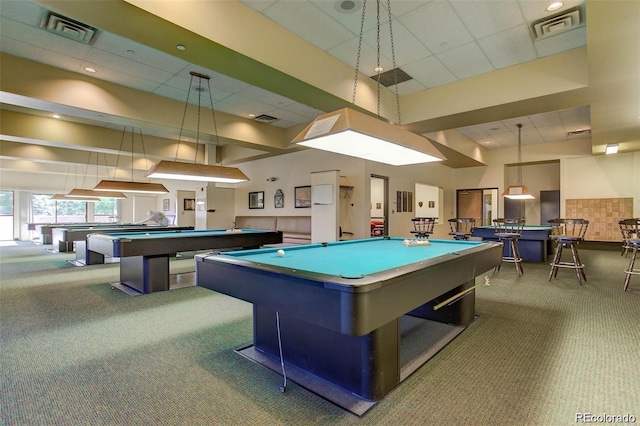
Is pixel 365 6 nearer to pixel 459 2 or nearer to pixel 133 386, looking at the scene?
pixel 459 2

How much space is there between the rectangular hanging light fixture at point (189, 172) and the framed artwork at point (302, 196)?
299 cm

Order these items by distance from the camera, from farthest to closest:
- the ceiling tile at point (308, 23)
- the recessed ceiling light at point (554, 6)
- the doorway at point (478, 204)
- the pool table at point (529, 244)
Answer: the doorway at point (478, 204) < the pool table at point (529, 244) < the ceiling tile at point (308, 23) < the recessed ceiling light at point (554, 6)

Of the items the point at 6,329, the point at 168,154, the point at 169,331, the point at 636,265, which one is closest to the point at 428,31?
the point at 169,331

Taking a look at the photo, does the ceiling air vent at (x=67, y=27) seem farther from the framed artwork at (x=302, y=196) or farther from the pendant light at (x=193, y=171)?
the framed artwork at (x=302, y=196)

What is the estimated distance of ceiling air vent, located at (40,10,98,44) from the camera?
12.0 ft

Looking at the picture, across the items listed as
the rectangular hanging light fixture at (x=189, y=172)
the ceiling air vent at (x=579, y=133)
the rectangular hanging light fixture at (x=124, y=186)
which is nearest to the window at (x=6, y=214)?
the rectangular hanging light fixture at (x=124, y=186)

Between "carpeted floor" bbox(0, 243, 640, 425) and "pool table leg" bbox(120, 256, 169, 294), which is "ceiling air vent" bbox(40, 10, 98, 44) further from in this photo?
"carpeted floor" bbox(0, 243, 640, 425)

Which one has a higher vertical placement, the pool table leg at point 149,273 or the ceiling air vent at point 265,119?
the ceiling air vent at point 265,119

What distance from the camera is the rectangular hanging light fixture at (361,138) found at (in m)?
2.44

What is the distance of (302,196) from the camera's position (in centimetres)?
872

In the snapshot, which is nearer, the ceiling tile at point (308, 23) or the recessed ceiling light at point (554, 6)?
the recessed ceiling light at point (554, 6)

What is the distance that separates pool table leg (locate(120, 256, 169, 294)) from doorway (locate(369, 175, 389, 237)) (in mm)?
A: 5356

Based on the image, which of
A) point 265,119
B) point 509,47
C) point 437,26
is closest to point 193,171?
point 265,119

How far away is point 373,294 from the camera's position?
5.17ft
